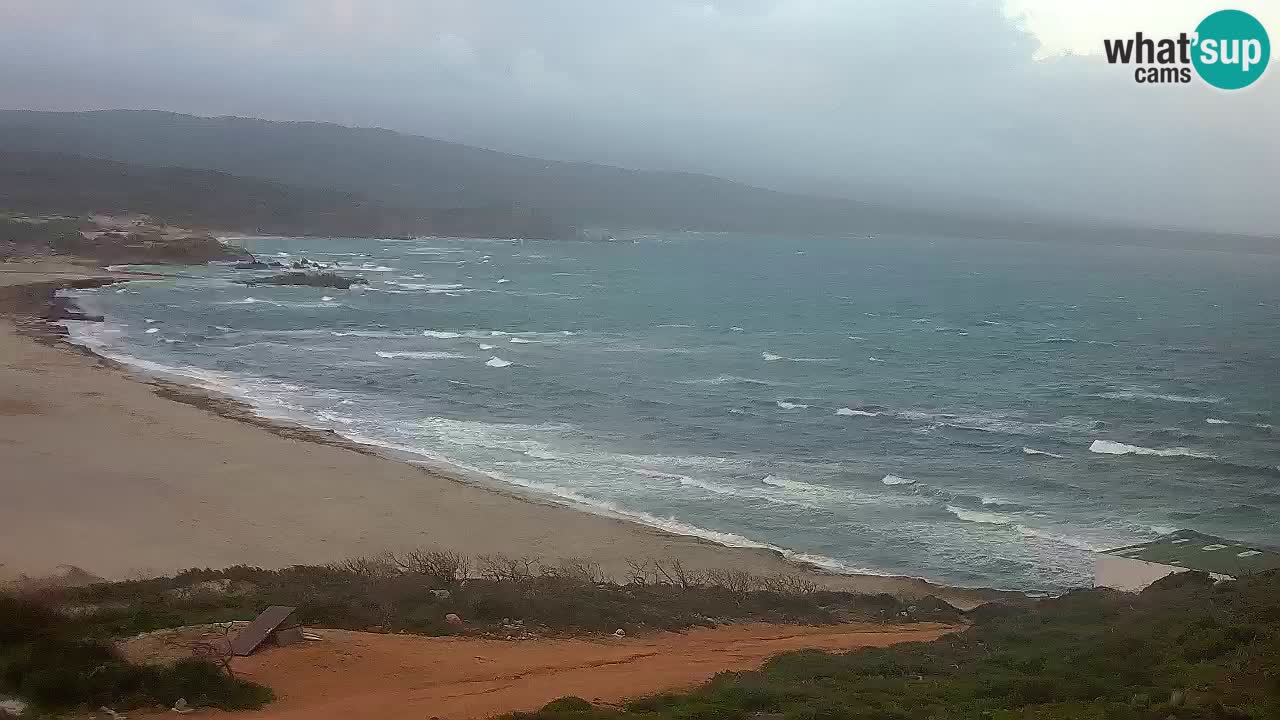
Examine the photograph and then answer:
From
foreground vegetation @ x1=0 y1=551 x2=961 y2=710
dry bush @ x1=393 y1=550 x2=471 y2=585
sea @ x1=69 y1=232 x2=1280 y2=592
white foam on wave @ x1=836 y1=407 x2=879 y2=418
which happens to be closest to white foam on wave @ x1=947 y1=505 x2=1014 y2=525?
sea @ x1=69 y1=232 x2=1280 y2=592

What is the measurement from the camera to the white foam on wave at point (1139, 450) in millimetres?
33656

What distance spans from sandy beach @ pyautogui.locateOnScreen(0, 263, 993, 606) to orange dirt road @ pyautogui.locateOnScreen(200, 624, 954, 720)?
6.75 metres

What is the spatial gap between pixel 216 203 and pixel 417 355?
117604mm

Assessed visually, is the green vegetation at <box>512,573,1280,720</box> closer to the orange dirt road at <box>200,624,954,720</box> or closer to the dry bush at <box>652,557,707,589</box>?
the orange dirt road at <box>200,624,954,720</box>

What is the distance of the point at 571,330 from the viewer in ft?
208

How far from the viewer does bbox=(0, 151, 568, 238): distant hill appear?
14012 cm

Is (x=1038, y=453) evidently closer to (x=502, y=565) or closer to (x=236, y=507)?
(x=502, y=565)

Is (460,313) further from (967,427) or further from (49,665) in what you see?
(49,665)

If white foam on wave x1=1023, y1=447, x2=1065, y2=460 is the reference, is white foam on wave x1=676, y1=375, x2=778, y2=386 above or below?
above

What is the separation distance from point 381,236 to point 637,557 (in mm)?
146353

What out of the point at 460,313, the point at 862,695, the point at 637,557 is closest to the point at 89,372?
the point at 637,557

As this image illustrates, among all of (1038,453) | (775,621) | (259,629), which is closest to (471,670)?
(259,629)

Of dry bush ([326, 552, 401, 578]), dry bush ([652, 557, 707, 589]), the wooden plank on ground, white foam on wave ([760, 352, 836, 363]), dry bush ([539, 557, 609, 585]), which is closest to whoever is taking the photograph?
the wooden plank on ground

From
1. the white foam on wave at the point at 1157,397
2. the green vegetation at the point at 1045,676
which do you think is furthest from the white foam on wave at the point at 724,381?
the green vegetation at the point at 1045,676
